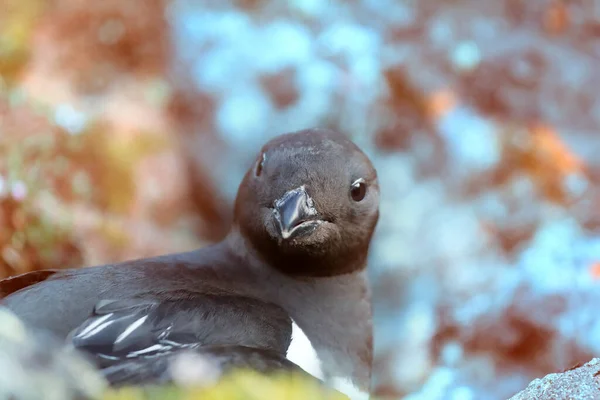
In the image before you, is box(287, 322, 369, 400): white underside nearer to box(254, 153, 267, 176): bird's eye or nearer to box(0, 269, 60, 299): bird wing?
box(254, 153, 267, 176): bird's eye

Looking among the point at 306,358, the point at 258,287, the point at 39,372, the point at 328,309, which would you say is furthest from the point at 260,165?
the point at 39,372

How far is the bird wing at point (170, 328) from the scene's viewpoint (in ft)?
9.13

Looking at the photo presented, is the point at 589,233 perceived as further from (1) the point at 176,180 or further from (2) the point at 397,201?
(1) the point at 176,180

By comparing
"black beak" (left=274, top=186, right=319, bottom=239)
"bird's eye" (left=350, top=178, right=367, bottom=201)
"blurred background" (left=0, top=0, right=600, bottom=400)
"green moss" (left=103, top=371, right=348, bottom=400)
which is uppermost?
"blurred background" (left=0, top=0, right=600, bottom=400)

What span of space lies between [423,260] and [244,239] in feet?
7.28

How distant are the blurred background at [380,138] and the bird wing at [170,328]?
1837 mm

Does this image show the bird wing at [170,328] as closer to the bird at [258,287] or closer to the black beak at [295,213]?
the bird at [258,287]

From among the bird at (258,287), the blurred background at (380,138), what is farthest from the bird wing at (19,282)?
the blurred background at (380,138)

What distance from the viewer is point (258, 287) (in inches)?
142

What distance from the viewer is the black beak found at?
3.27 m

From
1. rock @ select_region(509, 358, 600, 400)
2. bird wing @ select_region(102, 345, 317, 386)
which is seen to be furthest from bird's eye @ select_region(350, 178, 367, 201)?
rock @ select_region(509, 358, 600, 400)

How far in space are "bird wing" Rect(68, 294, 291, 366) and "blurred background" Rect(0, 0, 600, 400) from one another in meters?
1.84

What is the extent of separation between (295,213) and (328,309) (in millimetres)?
719

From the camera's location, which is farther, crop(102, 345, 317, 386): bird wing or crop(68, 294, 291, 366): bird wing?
crop(68, 294, 291, 366): bird wing
